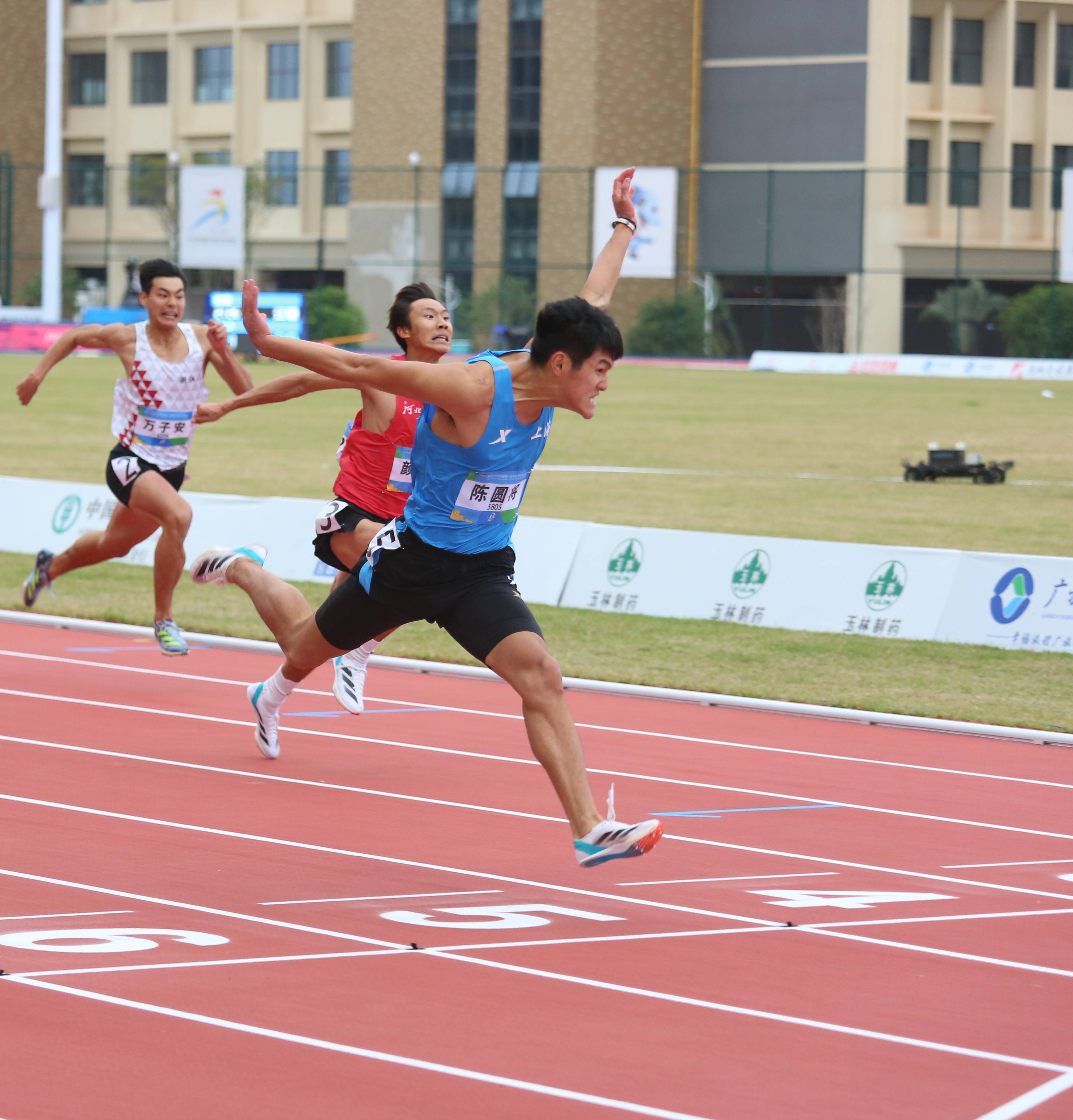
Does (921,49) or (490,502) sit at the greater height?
(921,49)

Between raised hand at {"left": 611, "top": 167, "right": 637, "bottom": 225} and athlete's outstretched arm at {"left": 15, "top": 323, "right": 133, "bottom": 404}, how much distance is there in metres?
4.04

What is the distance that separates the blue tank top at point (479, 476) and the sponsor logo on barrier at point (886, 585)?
6.50 meters

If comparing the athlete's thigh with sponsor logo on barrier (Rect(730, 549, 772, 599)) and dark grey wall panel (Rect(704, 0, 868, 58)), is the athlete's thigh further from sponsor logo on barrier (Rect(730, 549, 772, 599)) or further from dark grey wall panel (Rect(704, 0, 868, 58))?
dark grey wall panel (Rect(704, 0, 868, 58))

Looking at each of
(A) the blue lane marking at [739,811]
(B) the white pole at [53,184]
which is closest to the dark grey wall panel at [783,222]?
(B) the white pole at [53,184]

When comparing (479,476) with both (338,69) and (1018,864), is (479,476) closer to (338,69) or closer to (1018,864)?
(1018,864)

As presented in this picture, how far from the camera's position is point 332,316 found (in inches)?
2559

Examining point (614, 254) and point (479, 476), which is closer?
point (479, 476)

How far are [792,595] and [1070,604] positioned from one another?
6.40ft

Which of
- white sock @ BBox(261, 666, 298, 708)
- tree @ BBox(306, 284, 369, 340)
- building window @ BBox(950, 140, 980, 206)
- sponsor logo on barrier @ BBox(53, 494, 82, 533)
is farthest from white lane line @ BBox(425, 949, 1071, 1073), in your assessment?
tree @ BBox(306, 284, 369, 340)

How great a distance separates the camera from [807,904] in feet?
20.6

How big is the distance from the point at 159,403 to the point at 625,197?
4.27m

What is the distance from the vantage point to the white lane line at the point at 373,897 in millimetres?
6047

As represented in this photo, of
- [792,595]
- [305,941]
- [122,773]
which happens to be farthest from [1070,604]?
[305,941]

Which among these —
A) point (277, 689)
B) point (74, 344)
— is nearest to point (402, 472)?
point (277, 689)
